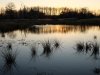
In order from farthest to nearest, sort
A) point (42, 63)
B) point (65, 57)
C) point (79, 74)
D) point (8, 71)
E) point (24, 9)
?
point (24, 9), point (65, 57), point (42, 63), point (8, 71), point (79, 74)

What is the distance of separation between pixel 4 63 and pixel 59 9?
114 metres

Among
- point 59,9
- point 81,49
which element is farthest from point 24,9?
point 81,49

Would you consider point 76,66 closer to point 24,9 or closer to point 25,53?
point 25,53

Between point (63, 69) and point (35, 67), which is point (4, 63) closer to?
point (35, 67)

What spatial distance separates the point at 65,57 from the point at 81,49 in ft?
7.55

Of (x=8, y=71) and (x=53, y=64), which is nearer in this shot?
(x=8, y=71)

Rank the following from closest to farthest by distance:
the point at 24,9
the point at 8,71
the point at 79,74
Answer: the point at 79,74, the point at 8,71, the point at 24,9

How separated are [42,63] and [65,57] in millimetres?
1779

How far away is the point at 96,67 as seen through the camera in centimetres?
1007

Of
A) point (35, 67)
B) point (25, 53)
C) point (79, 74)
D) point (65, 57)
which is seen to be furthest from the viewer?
point (25, 53)

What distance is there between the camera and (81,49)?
47.5 ft

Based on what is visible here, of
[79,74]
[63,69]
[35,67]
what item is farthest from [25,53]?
A: [79,74]

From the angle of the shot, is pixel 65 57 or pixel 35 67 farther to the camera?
pixel 65 57

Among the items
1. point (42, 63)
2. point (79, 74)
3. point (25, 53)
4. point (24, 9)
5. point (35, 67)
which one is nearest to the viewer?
point (79, 74)
